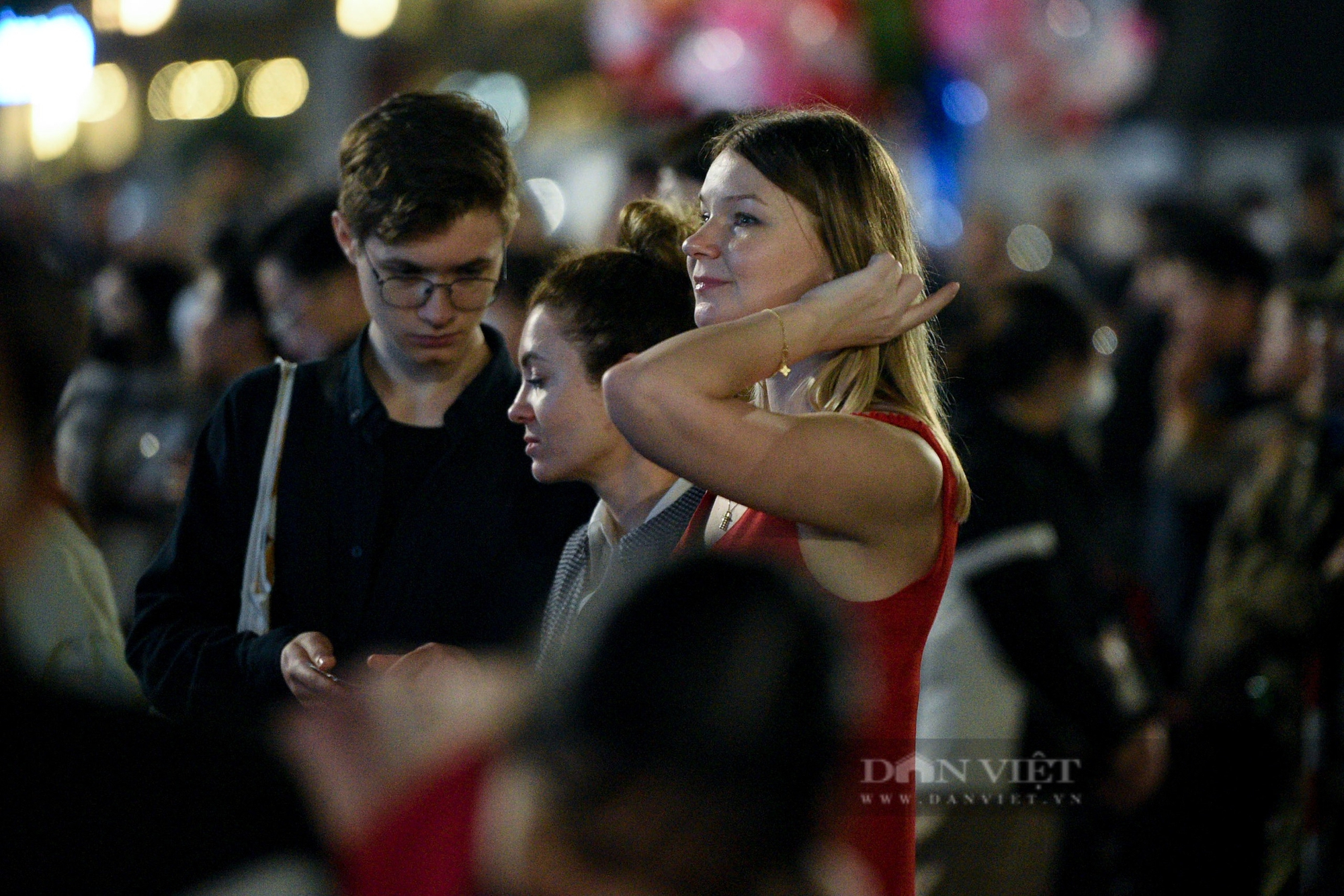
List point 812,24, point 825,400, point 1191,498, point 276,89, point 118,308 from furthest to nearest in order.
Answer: point 276,89
point 812,24
point 1191,498
point 118,308
point 825,400

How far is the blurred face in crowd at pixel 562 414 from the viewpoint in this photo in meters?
2.22

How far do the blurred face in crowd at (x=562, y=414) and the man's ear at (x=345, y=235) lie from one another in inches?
18.1

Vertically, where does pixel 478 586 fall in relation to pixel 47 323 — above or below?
below

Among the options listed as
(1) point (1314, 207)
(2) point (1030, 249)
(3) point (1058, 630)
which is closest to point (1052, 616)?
(3) point (1058, 630)

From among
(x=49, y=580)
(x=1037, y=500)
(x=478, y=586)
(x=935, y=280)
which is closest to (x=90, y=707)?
(x=49, y=580)

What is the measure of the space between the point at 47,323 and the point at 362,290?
1416 millimetres

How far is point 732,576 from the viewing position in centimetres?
83

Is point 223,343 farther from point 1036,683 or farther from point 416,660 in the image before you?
point 1036,683

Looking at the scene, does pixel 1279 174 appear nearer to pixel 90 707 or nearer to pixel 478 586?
pixel 478 586

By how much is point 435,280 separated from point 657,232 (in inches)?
16.0

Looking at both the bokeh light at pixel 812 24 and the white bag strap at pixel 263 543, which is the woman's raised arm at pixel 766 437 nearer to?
the white bag strap at pixel 263 543

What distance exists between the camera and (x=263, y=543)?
238 centimetres

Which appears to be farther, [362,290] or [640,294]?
[362,290]

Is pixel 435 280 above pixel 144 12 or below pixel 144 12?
below
